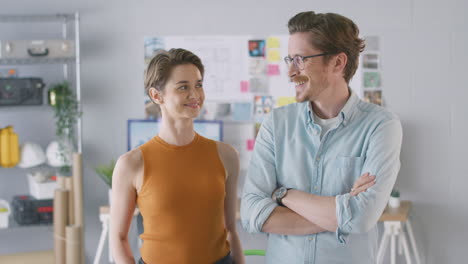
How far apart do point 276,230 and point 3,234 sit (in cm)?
326

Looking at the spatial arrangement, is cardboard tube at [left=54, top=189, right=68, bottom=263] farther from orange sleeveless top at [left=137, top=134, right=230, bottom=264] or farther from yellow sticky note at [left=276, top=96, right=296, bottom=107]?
orange sleeveless top at [left=137, top=134, right=230, bottom=264]

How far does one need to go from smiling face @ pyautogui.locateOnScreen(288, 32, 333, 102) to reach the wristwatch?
281 millimetres

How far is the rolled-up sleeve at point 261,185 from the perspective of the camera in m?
1.78

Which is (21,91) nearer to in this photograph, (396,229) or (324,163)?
(396,229)

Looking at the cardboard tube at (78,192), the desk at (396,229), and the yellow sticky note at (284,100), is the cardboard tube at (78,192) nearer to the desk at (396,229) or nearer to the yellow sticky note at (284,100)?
the yellow sticky note at (284,100)

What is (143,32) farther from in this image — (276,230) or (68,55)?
(276,230)

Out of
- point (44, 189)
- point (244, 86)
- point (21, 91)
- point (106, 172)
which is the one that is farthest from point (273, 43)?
point (44, 189)

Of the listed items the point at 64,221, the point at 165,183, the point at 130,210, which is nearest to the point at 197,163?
the point at 165,183

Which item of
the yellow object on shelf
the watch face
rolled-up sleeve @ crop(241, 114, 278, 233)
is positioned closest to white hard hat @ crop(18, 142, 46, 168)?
the yellow object on shelf

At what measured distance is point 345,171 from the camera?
5.70 feet

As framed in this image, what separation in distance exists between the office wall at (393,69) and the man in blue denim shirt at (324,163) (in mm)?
2393

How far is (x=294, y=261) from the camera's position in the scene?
5.64 ft

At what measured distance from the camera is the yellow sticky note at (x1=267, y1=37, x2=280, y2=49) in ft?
13.7

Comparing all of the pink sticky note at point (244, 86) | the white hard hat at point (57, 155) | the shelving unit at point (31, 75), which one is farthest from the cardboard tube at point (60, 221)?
the pink sticky note at point (244, 86)
